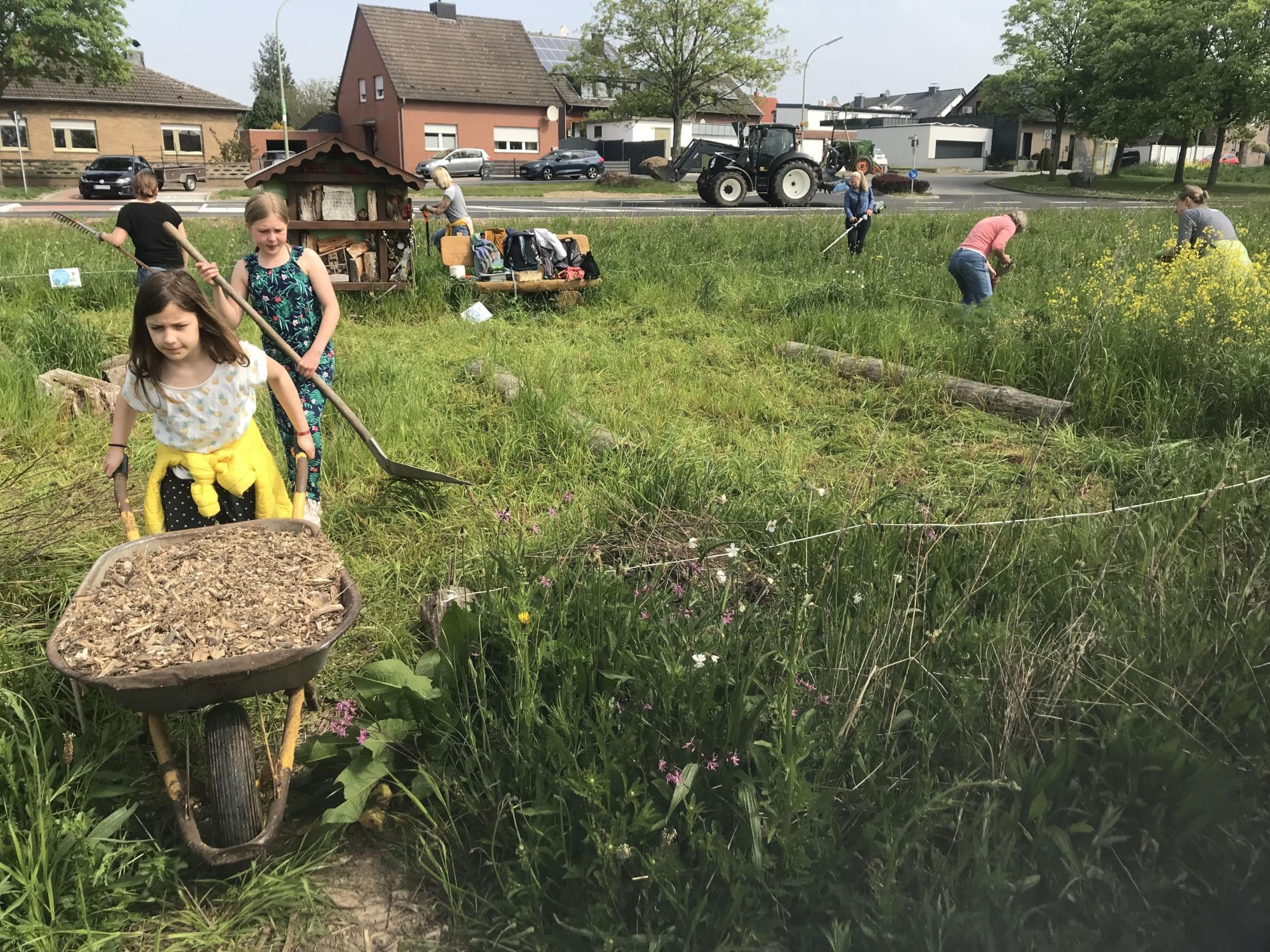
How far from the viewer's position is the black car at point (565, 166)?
3850 centimetres

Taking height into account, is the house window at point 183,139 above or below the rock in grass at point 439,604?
above

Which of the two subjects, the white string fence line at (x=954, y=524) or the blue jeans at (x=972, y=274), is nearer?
the white string fence line at (x=954, y=524)

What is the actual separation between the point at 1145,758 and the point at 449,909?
1.70m

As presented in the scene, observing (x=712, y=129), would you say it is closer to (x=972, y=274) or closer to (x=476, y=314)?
A: (x=476, y=314)

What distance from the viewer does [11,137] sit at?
41906 millimetres

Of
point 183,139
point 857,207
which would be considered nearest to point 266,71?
point 183,139

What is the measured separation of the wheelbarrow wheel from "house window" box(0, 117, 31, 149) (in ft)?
162

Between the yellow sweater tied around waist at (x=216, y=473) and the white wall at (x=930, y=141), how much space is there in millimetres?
63969

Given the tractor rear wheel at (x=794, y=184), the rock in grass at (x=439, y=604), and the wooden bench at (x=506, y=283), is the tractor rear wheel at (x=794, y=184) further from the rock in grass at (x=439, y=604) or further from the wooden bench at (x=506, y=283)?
the rock in grass at (x=439, y=604)

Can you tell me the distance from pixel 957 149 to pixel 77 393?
221 ft

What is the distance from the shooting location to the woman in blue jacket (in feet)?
41.2

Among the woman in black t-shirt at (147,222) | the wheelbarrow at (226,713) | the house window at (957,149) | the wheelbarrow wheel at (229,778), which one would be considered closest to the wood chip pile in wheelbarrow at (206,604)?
the wheelbarrow at (226,713)

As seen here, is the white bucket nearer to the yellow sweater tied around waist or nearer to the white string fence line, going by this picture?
the yellow sweater tied around waist

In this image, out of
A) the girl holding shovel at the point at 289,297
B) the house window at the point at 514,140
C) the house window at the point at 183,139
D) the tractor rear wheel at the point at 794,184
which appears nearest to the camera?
the girl holding shovel at the point at 289,297
